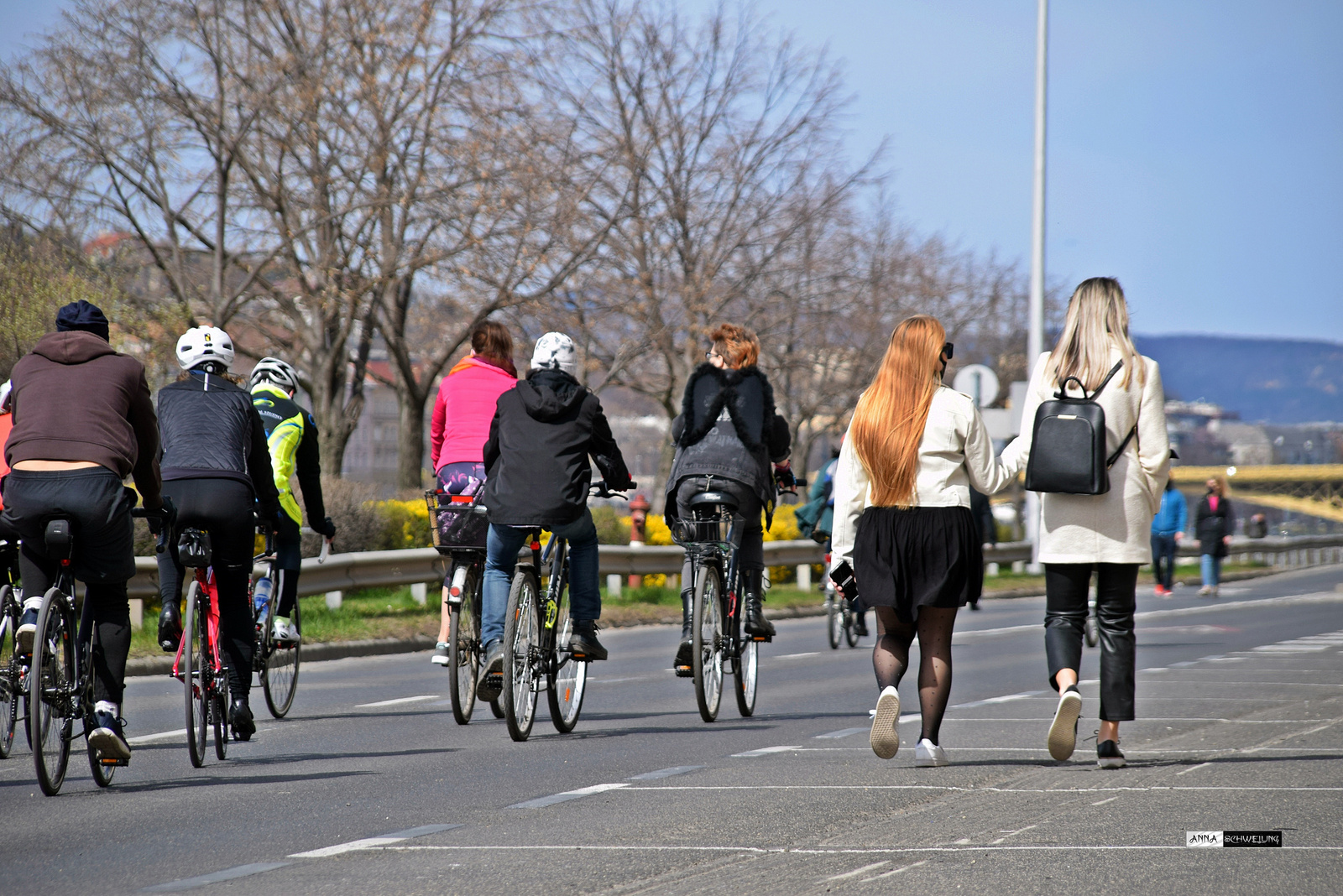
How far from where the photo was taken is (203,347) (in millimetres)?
7273

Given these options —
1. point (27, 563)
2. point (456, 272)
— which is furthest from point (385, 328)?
point (27, 563)

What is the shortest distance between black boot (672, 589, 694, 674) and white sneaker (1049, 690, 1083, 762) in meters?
2.38

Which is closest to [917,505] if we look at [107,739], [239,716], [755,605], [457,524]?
[755,605]

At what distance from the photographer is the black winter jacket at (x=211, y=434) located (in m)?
7.10

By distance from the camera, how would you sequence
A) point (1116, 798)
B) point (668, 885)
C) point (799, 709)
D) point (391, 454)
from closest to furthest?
point (668, 885) → point (1116, 798) → point (799, 709) → point (391, 454)

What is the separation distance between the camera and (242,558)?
723 cm

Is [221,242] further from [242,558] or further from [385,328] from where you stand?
[242,558]

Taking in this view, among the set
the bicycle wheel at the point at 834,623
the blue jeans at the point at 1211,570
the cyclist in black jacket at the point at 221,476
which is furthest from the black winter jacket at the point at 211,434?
the blue jeans at the point at 1211,570

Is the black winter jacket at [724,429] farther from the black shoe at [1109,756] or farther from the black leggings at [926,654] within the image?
the black shoe at [1109,756]

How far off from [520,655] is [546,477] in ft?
2.86

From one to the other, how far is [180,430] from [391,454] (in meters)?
142

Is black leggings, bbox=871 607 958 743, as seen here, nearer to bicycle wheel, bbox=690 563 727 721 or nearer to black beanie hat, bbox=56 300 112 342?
bicycle wheel, bbox=690 563 727 721

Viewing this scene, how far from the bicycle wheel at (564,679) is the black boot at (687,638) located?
1.69 ft

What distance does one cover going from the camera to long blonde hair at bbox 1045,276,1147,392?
6781 mm
